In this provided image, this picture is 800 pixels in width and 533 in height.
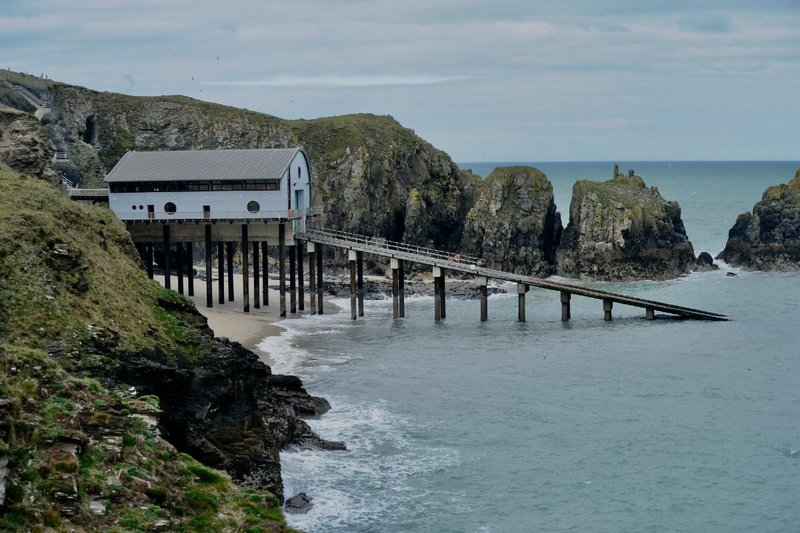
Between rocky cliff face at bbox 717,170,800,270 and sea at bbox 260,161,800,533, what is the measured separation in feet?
96.6

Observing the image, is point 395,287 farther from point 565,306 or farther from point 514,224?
point 514,224

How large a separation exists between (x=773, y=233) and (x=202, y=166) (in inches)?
2284

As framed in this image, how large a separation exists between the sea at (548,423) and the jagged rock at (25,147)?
47.4 feet

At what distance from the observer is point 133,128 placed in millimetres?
100125

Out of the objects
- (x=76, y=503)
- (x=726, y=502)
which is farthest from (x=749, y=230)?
(x=76, y=503)

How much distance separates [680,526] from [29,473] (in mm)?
20214

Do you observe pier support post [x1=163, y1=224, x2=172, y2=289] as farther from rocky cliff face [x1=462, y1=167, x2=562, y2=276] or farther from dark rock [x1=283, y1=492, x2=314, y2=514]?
rocky cliff face [x1=462, y1=167, x2=562, y2=276]

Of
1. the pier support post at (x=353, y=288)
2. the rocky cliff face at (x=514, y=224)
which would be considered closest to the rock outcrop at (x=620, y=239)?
the rocky cliff face at (x=514, y=224)

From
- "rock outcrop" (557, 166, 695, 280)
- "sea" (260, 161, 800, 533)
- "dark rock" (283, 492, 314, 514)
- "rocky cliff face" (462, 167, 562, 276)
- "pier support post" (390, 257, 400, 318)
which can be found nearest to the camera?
"dark rock" (283, 492, 314, 514)

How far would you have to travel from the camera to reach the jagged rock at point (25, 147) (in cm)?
5125

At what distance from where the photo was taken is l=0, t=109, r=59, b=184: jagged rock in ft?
168

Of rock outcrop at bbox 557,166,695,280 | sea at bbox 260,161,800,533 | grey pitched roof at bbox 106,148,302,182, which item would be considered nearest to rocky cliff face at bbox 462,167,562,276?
rock outcrop at bbox 557,166,695,280

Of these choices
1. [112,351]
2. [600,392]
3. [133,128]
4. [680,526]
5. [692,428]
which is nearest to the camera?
[112,351]

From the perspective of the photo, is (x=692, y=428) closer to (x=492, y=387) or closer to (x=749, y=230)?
(x=492, y=387)
